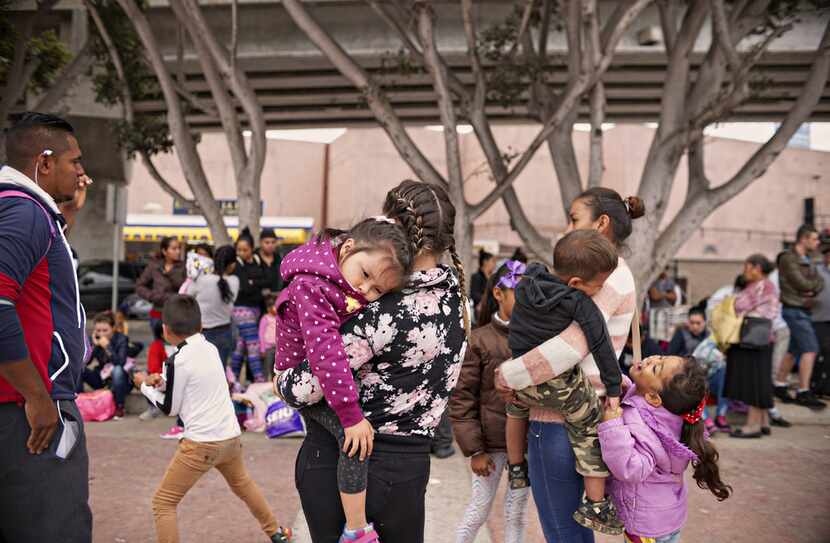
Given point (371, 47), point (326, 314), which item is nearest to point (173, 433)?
point (326, 314)

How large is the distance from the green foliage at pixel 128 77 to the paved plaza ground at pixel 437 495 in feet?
15.6

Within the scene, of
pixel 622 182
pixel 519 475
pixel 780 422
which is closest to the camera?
pixel 519 475

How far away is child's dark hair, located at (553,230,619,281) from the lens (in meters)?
2.52

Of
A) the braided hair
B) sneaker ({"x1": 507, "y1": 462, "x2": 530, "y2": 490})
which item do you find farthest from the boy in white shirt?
the braided hair

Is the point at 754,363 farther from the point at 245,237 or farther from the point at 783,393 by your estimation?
the point at 245,237

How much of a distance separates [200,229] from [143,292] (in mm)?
17628

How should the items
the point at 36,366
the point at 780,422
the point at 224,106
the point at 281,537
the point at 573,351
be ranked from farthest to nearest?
the point at 224,106 < the point at 780,422 < the point at 281,537 < the point at 573,351 < the point at 36,366

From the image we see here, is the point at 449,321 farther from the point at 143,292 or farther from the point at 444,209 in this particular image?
the point at 143,292

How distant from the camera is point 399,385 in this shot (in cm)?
209

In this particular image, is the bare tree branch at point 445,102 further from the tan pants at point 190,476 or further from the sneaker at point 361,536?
the sneaker at point 361,536

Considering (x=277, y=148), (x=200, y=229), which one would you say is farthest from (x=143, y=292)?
(x=277, y=148)

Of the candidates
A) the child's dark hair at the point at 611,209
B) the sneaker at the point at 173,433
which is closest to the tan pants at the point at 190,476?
the child's dark hair at the point at 611,209

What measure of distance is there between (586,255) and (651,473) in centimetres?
88

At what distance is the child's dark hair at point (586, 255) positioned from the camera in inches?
99.2
